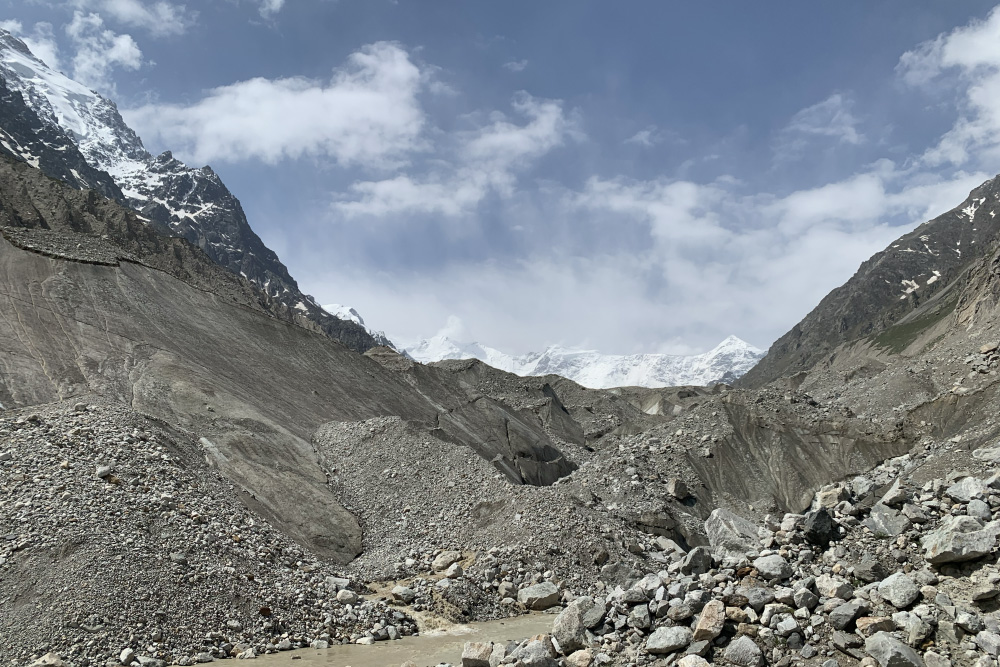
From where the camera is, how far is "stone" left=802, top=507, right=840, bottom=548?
1195 centimetres

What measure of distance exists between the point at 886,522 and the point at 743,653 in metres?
4.14

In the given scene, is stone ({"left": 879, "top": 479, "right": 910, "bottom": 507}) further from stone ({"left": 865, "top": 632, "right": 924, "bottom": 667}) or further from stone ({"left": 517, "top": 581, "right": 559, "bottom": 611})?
stone ({"left": 517, "top": 581, "right": 559, "bottom": 611})

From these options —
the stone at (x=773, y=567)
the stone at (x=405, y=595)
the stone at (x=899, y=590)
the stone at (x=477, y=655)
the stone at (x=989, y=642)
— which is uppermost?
the stone at (x=405, y=595)

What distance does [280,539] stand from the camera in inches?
834

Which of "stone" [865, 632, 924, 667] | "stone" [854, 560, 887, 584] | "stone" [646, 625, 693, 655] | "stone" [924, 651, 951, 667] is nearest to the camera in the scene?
"stone" [924, 651, 951, 667]

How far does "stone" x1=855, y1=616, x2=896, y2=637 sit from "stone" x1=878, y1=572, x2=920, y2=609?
0.45m

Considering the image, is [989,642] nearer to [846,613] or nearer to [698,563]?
[846,613]

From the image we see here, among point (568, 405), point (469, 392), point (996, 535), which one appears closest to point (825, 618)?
point (996, 535)

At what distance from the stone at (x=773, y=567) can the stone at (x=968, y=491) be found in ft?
10.5

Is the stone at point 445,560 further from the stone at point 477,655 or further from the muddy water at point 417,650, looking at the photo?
the stone at point 477,655

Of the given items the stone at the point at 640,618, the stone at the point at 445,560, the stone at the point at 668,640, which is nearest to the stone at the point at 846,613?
the stone at the point at 668,640

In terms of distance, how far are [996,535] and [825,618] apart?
2798mm

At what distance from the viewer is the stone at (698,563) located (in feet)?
41.6

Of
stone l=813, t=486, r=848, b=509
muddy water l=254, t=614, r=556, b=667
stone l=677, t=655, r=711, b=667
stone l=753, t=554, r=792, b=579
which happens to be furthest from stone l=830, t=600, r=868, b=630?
muddy water l=254, t=614, r=556, b=667
